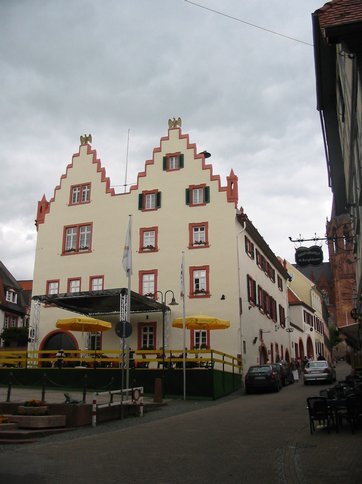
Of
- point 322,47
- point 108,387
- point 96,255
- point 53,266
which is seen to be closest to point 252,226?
point 96,255

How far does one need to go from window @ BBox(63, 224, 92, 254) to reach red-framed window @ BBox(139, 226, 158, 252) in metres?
3.87

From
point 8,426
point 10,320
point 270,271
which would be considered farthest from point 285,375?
point 10,320

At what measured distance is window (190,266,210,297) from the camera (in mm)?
32219

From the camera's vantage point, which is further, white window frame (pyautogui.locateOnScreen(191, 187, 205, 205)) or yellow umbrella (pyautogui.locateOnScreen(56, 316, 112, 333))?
white window frame (pyautogui.locateOnScreen(191, 187, 205, 205))

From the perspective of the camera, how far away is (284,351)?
48.0 metres

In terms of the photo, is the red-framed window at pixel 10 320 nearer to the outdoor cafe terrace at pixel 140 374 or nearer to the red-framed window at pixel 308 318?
the outdoor cafe terrace at pixel 140 374

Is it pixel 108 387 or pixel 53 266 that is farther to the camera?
pixel 53 266

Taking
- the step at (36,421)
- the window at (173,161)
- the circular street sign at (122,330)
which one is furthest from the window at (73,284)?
the step at (36,421)

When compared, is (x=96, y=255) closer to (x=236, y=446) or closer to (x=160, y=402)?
(x=160, y=402)

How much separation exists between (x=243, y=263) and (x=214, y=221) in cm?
318

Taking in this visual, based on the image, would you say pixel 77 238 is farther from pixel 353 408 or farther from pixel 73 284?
pixel 353 408

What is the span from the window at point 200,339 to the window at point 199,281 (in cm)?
219

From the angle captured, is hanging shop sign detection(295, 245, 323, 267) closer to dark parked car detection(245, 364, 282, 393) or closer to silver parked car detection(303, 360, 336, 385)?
dark parked car detection(245, 364, 282, 393)

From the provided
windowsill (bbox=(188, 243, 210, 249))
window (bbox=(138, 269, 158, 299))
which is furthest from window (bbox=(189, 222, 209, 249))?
window (bbox=(138, 269, 158, 299))
